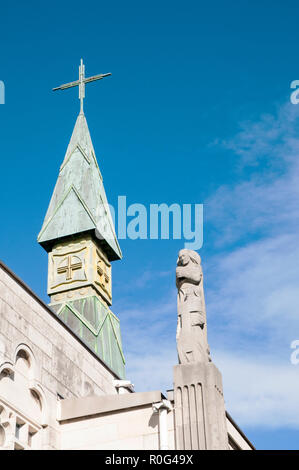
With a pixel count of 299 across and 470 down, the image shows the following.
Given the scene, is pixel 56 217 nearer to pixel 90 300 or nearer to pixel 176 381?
pixel 90 300

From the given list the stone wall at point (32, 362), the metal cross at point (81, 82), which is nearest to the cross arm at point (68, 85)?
the metal cross at point (81, 82)

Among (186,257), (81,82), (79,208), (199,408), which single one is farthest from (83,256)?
(199,408)

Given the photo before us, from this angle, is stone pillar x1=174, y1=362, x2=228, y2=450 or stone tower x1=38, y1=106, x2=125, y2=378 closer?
stone pillar x1=174, y1=362, x2=228, y2=450

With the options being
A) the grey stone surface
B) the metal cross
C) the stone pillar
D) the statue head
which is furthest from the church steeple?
the stone pillar

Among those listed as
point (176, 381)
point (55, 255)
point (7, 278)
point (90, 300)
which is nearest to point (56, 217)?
point (55, 255)

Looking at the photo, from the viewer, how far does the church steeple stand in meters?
36.6

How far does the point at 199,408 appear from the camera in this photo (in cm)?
2027

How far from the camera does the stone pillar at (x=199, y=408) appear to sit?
65.2ft

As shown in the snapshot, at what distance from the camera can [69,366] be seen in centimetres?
2598

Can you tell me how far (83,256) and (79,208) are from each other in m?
2.24

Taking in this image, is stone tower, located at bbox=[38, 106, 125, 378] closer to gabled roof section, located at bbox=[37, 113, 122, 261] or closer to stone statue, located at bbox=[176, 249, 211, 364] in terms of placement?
gabled roof section, located at bbox=[37, 113, 122, 261]
